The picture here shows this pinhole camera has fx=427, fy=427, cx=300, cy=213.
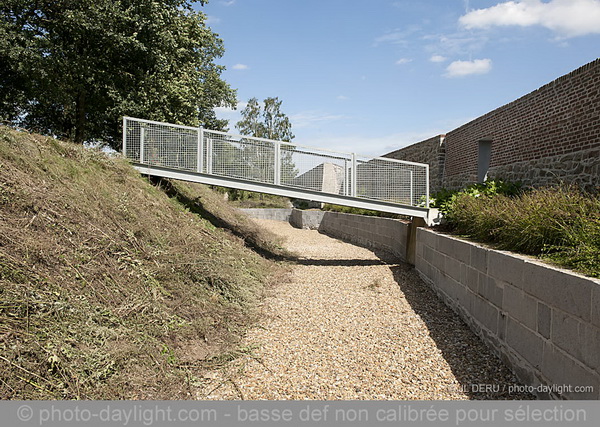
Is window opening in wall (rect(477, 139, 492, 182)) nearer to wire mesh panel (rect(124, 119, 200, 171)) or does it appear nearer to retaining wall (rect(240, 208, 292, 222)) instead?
wire mesh panel (rect(124, 119, 200, 171))

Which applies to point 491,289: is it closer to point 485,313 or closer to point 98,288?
point 485,313

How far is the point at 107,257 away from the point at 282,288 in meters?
3.49

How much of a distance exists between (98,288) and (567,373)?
420 centimetres

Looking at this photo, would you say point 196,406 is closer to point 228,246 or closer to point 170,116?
point 228,246

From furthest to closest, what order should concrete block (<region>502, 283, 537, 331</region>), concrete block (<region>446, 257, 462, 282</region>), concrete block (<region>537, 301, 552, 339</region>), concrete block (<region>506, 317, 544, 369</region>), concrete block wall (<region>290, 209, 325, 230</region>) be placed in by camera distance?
1. concrete block wall (<region>290, 209, 325, 230</region>)
2. concrete block (<region>446, 257, 462, 282</region>)
3. concrete block (<region>502, 283, 537, 331</region>)
4. concrete block (<region>506, 317, 544, 369</region>)
5. concrete block (<region>537, 301, 552, 339</region>)

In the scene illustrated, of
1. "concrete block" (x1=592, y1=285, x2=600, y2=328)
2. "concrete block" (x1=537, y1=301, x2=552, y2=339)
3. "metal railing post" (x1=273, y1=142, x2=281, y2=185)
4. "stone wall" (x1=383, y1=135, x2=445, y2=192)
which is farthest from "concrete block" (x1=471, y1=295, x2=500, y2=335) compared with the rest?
"stone wall" (x1=383, y1=135, x2=445, y2=192)

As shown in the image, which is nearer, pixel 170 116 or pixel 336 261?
pixel 336 261

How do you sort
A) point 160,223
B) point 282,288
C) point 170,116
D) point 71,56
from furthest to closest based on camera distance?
point 170,116 < point 71,56 < point 282,288 < point 160,223

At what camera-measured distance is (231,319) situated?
531 centimetres

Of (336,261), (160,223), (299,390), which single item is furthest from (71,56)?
(299,390)

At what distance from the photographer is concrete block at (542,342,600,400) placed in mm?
2842

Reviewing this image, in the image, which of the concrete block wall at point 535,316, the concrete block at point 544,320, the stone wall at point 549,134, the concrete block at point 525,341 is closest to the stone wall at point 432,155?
the stone wall at point 549,134

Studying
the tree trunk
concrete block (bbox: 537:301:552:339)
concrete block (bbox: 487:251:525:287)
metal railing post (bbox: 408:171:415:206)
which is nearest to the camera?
concrete block (bbox: 537:301:552:339)

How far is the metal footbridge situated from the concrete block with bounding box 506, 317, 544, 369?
6.28 m
